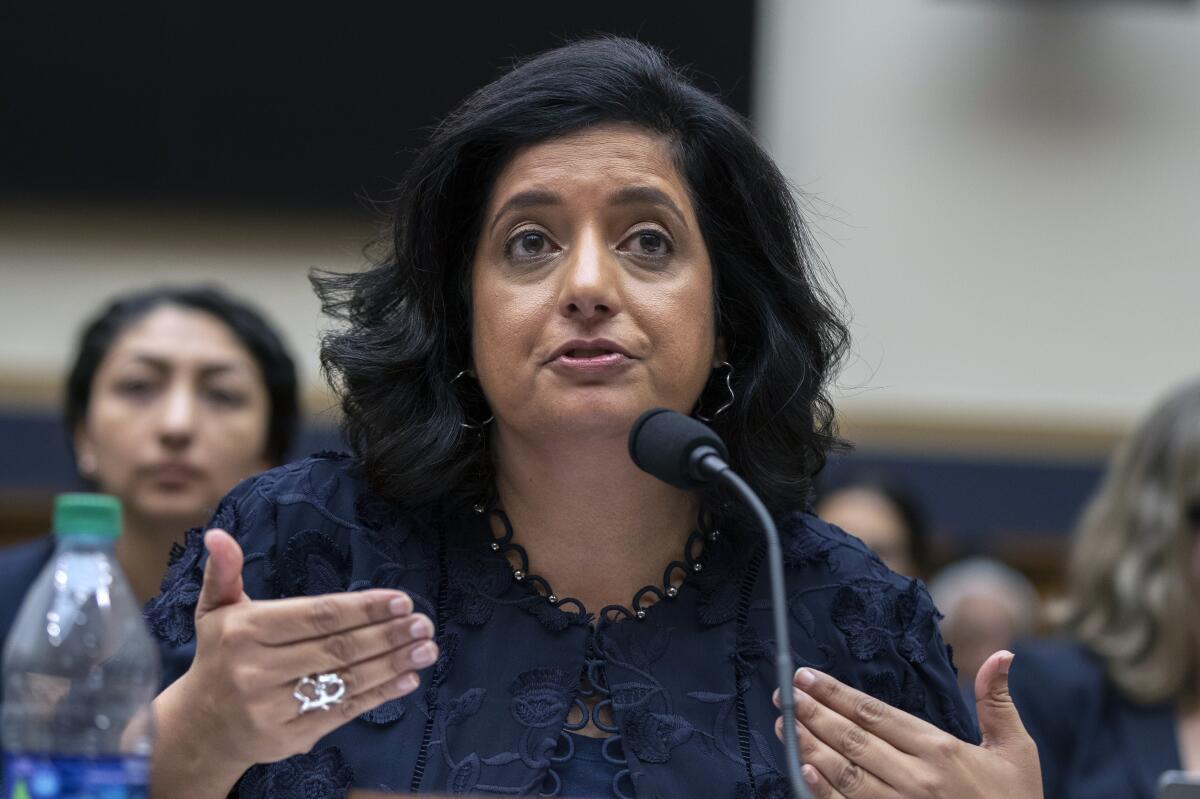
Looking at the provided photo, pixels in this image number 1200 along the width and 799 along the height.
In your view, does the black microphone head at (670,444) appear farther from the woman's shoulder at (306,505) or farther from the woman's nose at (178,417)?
the woman's nose at (178,417)

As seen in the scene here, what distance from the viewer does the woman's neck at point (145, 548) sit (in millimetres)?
3611

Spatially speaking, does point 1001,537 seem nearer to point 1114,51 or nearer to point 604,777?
point 1114,51

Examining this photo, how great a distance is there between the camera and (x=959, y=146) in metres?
6.29

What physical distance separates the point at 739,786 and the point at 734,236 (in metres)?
0.80

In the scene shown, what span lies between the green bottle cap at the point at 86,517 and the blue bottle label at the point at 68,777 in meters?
0.19

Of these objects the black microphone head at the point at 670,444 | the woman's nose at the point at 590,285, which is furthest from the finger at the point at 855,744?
the woman's nose at the point at 590,285

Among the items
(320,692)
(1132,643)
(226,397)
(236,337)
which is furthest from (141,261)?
(320,692)

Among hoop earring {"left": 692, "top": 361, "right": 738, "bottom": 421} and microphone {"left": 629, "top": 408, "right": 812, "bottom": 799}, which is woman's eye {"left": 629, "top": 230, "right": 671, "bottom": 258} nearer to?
hoop earring {"left": 692, "top": 361, "right": 738, "bottom": 421}

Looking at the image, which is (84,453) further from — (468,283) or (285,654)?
(285,654)

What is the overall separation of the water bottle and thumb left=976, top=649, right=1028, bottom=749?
915 millimetres

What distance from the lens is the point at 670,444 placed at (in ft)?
5.90

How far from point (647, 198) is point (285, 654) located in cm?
91

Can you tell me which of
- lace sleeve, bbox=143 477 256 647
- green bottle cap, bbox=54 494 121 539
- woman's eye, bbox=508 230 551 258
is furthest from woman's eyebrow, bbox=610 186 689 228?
green bottle cap, bbox=54 494 121 539

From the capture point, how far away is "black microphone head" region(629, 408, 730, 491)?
5.86 ft
